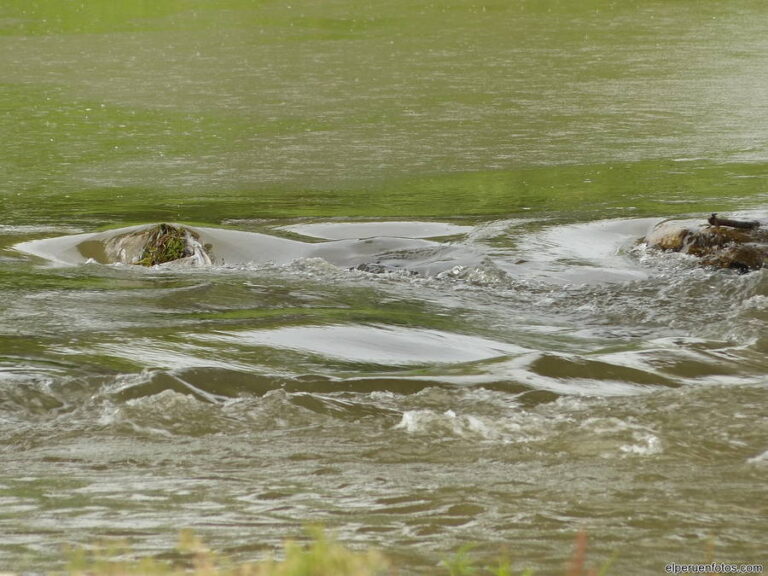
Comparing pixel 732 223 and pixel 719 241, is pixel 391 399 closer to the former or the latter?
pixel 719 241

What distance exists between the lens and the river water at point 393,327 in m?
5.05

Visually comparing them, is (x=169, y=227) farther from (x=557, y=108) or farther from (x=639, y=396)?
(x=557, y=108)

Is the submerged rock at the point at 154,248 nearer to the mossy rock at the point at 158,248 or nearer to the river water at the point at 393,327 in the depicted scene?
the mossy rock at the point at 158,248

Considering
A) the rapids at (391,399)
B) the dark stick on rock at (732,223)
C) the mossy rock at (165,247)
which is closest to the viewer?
the rapids at (391,399)

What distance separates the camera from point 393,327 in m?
8.95

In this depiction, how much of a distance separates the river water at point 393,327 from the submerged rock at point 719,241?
245mm

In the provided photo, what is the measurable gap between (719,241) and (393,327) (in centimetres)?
360

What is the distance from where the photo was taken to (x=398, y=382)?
7172 millimetres

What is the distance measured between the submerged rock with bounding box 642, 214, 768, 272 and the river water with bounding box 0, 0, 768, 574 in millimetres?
245

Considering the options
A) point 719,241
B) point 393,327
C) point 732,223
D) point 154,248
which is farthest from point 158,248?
point 732,223

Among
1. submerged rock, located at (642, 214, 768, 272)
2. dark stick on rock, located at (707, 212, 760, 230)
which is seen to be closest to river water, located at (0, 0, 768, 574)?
submerged rock, located at (642, 214, 768, 272)

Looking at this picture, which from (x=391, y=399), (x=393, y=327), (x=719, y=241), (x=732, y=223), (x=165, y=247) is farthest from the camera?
(x=165, y=247)

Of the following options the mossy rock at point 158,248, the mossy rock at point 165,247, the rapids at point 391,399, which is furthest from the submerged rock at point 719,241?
the mossy rock at point 165,247

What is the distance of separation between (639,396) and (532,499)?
198cm
